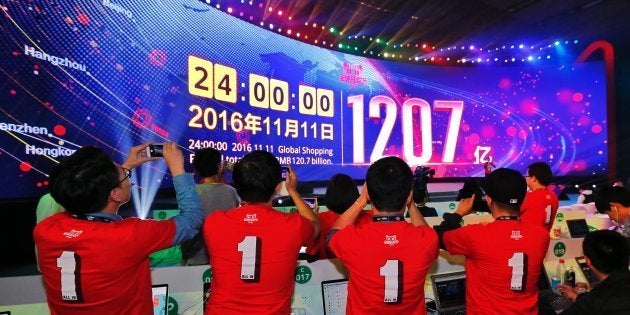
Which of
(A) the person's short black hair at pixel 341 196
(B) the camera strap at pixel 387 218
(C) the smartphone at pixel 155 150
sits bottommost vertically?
(B) the camera strap at pixel 387 218

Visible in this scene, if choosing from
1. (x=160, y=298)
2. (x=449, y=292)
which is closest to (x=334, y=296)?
(x=449, y=292)

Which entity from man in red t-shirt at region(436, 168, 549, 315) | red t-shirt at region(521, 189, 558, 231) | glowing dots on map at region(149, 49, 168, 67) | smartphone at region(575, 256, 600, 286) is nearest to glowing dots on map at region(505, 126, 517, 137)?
red t-shirt at region(521, 189, 558, 231)

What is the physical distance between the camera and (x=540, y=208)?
365 cm

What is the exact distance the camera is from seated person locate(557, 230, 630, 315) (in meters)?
1.80

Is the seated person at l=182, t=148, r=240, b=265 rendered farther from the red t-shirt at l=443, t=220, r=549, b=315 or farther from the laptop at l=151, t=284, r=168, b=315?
the red t-shirt at l=443, t=220, r=549, b=315

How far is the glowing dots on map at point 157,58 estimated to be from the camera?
4.96 metres

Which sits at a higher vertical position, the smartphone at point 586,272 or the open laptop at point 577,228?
the open laptop at point 577,228

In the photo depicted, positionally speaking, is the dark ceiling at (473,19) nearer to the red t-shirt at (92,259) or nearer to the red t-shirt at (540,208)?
the red t-shirt at (540,208)

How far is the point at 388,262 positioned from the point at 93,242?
3.52 ft

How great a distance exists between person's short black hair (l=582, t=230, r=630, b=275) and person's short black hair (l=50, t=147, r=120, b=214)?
2.21 meters

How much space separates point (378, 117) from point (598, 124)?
5595 mm

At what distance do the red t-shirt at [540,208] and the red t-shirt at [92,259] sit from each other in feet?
10.4

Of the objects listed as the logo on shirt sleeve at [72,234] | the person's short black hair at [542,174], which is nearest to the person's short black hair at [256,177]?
the logo on shirt sleeve at [72,234]

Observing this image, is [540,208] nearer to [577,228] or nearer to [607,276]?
[577,228]
